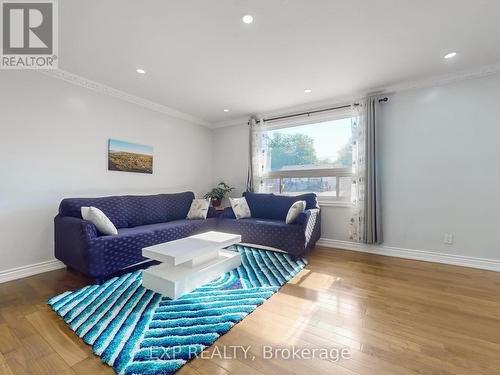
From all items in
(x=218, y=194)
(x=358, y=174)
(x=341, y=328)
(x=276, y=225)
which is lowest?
(x=341, y=328)

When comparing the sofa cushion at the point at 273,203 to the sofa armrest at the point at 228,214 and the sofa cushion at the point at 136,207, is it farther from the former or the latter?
the sofa cushion at the point at 136,207


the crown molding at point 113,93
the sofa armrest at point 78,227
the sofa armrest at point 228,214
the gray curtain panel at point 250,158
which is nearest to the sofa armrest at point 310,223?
the sofa armrest at point 228,214

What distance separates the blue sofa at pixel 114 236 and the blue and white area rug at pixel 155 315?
0.78ft

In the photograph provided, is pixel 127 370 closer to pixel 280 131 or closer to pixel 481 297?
pixel 481 297

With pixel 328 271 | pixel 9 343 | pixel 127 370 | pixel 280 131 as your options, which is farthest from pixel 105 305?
pixel 280 131

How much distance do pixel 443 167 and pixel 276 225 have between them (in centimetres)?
235

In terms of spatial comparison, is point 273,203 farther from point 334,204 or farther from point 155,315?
point 155,315

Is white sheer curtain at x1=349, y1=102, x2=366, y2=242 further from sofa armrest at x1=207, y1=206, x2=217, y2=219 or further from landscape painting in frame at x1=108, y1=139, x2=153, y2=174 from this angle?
landscape painting in frame at x1=108, y1=139, x2=153, y2=174

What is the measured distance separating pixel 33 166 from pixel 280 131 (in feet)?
12.3

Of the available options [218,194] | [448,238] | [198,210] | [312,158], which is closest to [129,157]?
[198,210]

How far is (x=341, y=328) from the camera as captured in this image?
1.57 metres

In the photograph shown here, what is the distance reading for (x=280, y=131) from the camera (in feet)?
14.5

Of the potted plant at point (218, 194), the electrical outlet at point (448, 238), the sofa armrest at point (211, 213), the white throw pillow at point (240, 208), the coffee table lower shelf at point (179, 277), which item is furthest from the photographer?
the potted plant at point (218, 194)

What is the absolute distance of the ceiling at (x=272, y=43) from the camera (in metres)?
1.78
